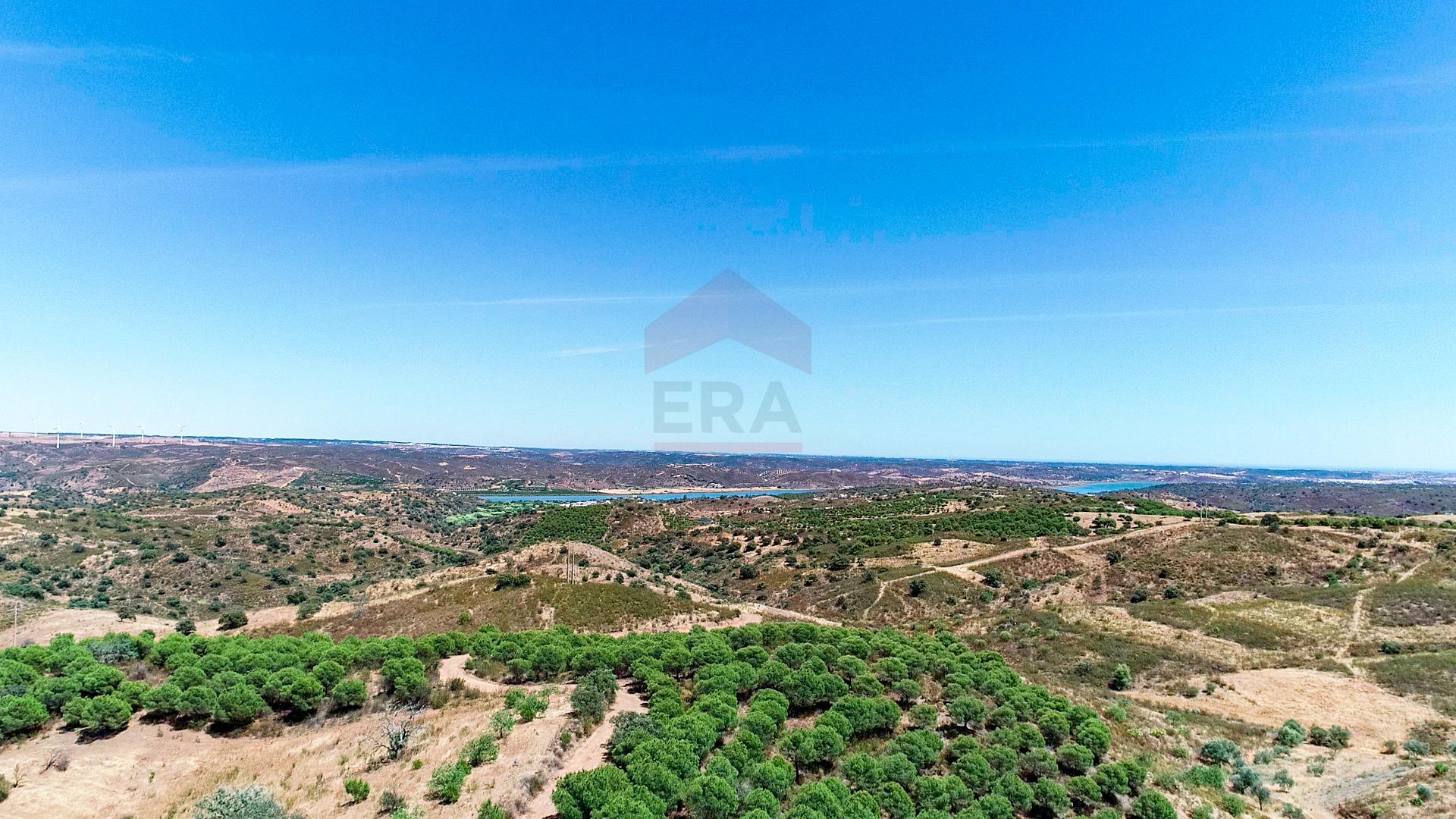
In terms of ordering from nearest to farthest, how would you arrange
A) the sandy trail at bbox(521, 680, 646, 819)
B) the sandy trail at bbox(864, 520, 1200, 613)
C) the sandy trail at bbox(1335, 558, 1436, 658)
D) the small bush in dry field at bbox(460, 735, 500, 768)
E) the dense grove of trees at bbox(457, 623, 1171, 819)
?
the dense grove of trees at bbox(457, 623, 1171, 819)
the sandy trail at bbox(521, 680, 646, 819)
the small bush in dry field at bbox(460, 735, 500, 768)
the sandy trail at bbox(1335, 558, 1436, 658)
the sandy trail at bbox(864, 520, 1200, 613)

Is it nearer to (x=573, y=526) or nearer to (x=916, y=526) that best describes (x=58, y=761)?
(x=916, y=526)

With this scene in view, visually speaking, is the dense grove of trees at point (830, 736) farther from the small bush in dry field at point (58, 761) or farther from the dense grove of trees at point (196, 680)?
→ the small bush in dry field at point (58, 761)

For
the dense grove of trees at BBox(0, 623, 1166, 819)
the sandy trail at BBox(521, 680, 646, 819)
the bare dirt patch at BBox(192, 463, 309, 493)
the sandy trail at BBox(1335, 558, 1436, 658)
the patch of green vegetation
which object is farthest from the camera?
the bare dirt patch at BBox(192, 463, 309, 493)

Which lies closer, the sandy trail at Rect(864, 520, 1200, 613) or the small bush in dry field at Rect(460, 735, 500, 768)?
the small bush in dry field at Rect(460, 735, 500, 768)

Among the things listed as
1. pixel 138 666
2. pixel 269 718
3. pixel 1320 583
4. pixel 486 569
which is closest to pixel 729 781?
pixel 269 718

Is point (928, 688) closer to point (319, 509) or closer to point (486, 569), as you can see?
point (486, 569)

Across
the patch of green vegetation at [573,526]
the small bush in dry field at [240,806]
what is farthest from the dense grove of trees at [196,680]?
the patch of green vegetation at [573,526]

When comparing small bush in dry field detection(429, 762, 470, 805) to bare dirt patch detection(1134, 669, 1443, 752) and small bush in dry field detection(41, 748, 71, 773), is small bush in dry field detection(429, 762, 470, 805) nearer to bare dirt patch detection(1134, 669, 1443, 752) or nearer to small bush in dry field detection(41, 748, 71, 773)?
small bush in dry field detection(41, 748, 71, 773)

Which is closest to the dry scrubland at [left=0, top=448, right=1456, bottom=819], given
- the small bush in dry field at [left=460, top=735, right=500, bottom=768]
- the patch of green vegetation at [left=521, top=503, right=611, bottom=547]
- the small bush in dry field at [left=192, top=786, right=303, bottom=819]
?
the small bush in dry field at [left=460, top=735, right=500, bottom=768]
